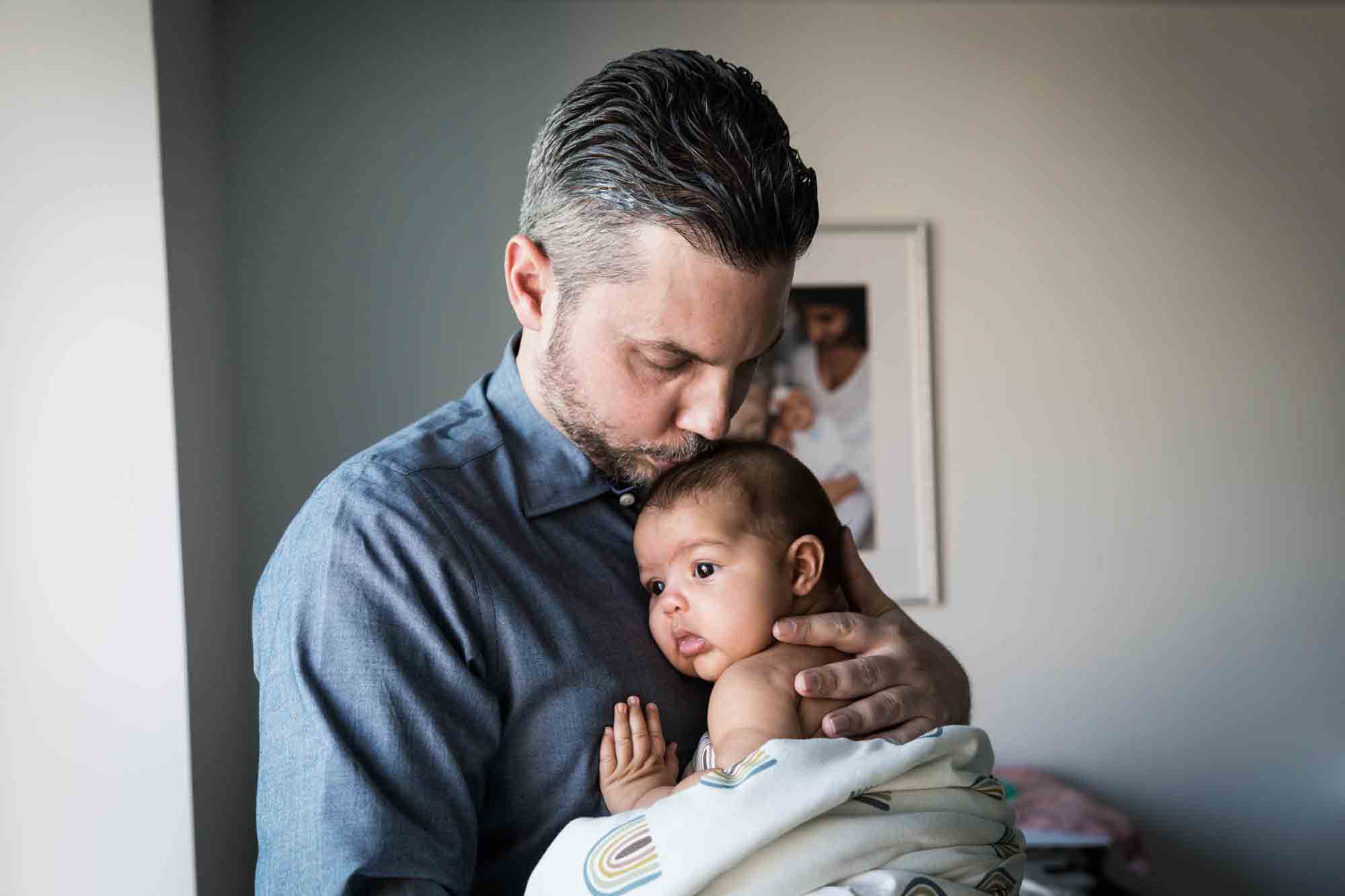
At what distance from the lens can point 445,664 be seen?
1065 mm

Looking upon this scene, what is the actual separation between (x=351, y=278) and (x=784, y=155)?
7.02 ft

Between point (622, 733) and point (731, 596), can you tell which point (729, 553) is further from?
point (622, 733)

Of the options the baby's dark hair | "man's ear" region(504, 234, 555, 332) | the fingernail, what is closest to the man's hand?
the fingernail

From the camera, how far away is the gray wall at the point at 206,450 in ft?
7.79

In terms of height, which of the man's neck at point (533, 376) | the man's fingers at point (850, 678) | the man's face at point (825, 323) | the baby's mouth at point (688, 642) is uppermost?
the man's face at point (825, 323)

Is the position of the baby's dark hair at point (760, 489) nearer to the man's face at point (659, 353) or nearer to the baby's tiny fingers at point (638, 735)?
the man's face at point (659, 353)

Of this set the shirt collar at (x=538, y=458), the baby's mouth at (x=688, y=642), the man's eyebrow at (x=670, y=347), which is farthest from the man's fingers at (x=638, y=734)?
the man's eyebrow at (x=670, y=347)

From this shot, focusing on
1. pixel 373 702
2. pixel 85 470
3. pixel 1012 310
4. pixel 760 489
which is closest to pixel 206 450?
pixel 85 470

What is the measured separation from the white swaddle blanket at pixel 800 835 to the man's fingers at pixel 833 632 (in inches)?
7.7

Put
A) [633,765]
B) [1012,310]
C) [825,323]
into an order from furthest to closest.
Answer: [1012,310]
[825,323]
[633,765]

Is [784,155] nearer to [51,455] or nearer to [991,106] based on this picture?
[51,455]

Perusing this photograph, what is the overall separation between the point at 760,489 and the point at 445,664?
1.65 ft

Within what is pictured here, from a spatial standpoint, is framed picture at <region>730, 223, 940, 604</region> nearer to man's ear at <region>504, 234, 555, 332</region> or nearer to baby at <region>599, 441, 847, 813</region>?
baby at <region>599, 441, 847, 813</region>

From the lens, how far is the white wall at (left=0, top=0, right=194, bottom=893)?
2.16 metres
